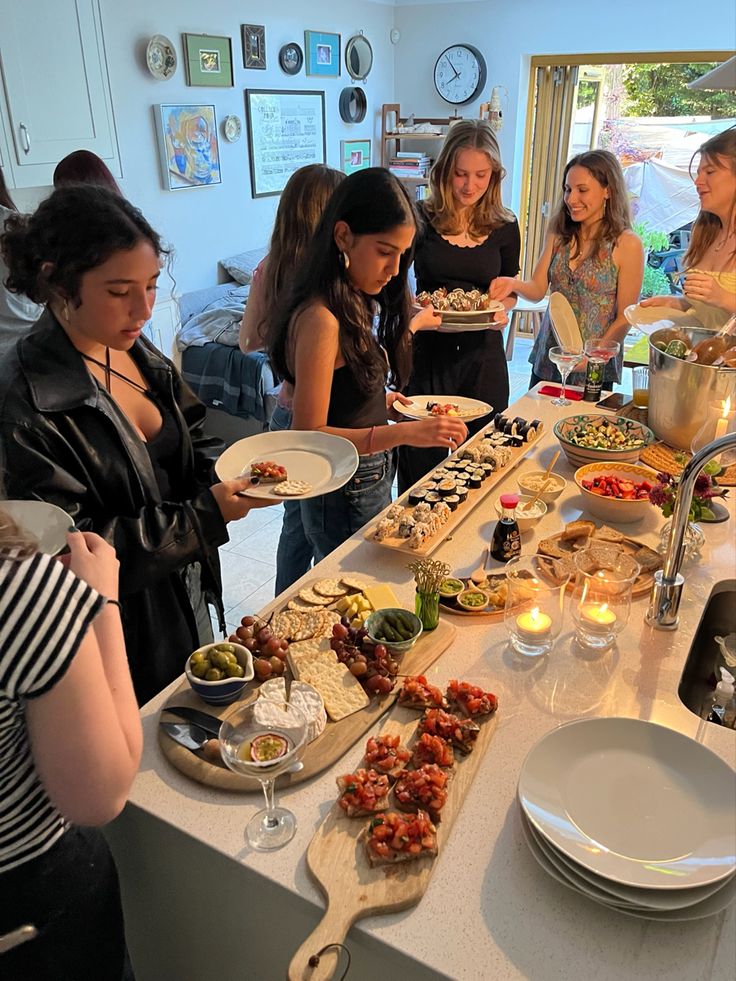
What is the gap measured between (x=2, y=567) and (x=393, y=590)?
90cm

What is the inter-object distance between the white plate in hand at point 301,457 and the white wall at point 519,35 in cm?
523

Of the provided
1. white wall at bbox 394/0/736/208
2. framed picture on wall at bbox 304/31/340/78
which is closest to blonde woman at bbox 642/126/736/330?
white wall at bbox 394/0/736/208

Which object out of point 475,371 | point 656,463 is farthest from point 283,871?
point 475,371

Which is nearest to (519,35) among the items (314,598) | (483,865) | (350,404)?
(350,404)

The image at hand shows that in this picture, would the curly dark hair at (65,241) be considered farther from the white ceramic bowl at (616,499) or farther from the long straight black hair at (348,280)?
the white ceramic bowl at (616,499)

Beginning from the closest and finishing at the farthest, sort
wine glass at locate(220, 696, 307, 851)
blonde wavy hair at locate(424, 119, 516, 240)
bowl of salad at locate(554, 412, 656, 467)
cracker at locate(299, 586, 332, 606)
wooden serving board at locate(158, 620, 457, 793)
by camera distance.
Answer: wine glass at locate(220, 696, 307, 851)
wooden serving board at locate(158, 620, 457, 793)
cracker at locate(299, 586, 332, 606)
bowl of salad at locate(554, 412, 656, 467)
blonde wavy hair at locate(424, 119, 516, 240)

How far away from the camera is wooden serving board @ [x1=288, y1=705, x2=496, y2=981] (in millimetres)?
855

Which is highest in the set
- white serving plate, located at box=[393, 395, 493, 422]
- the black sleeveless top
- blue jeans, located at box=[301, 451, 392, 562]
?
the black sleeveless top

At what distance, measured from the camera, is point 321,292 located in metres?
1.82

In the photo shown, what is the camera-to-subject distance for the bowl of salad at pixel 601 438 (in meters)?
2.03

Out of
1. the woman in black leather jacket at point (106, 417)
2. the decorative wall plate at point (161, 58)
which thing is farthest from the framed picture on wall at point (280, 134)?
the woman in black leather jacket at point (106, 417)

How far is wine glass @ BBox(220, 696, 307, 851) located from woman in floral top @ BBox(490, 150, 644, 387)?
222 centimetres

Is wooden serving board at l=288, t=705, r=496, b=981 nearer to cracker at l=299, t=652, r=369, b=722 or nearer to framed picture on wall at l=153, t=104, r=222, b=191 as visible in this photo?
cracker at l=299, t=652, r=369, b=722

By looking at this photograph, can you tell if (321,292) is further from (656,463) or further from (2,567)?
(2,567)
